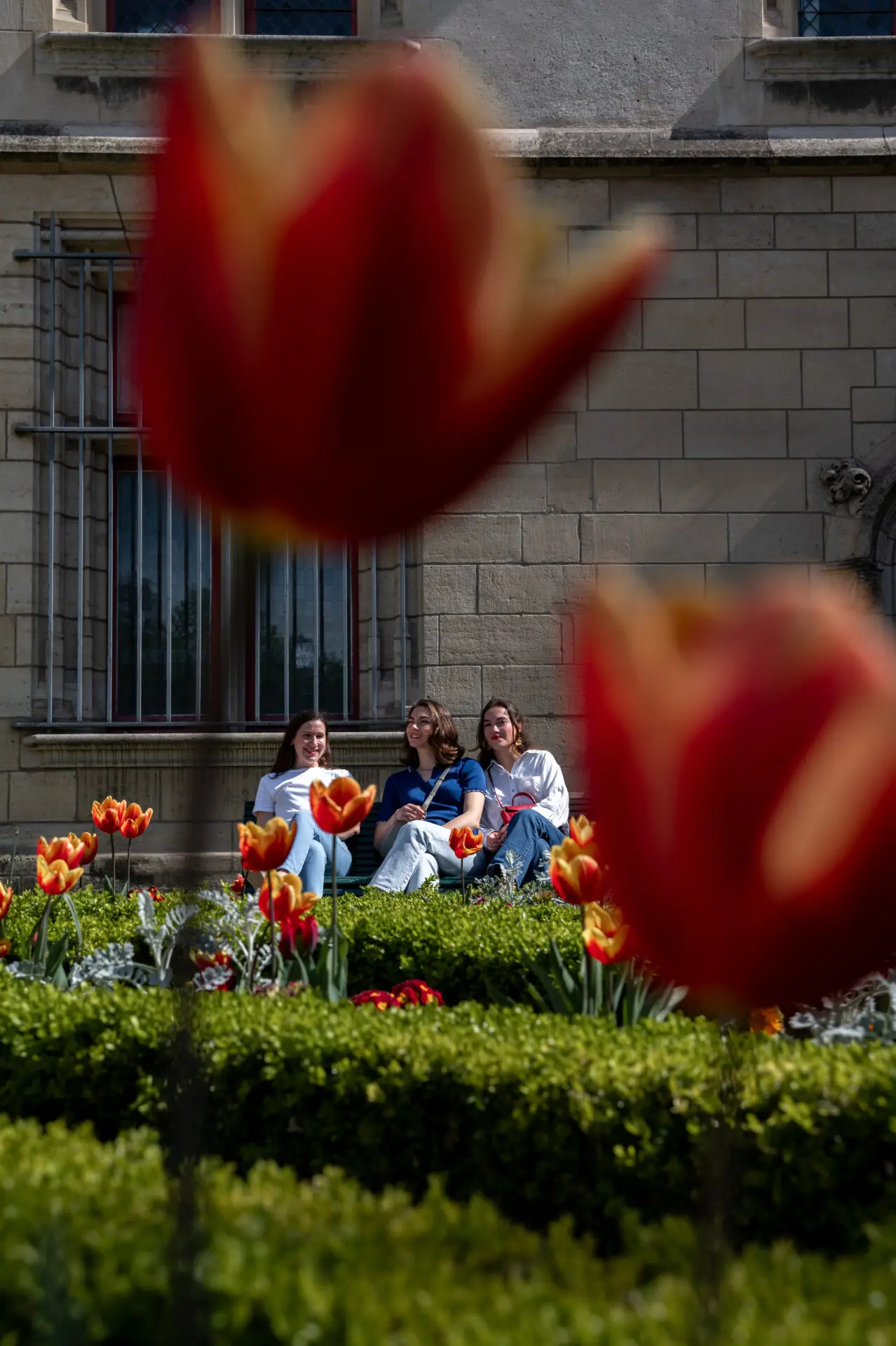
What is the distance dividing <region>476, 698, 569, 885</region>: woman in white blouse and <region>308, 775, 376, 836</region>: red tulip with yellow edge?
4.01 m

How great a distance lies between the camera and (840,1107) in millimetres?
2594

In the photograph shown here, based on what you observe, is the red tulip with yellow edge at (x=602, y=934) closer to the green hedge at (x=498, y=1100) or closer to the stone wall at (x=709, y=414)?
the green hedge at (x=498, y=1100)

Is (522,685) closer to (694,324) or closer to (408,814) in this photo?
(408,814)

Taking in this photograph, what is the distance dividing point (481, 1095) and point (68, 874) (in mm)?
1849

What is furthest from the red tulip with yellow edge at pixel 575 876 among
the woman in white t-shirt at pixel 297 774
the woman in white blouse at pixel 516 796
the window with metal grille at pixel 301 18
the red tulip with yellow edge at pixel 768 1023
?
the window with metal grille at pixel 301 18

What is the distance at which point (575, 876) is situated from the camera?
11.2ft

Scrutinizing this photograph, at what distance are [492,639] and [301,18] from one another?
16.6ft

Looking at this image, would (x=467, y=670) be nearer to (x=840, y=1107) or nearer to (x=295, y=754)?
(x=295, y=754)

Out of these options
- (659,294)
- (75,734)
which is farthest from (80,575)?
(659,294)

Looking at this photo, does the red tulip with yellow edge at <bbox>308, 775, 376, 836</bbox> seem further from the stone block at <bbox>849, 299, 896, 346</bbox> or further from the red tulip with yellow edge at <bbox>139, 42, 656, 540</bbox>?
the stone block at <bbox>849, 299, 896, 346</bbox>

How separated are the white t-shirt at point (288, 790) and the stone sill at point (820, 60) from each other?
20.7 feet

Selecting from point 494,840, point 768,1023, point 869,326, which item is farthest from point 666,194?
point 768,1023

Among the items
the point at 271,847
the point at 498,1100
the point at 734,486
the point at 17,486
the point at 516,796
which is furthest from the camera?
the point at 734,486

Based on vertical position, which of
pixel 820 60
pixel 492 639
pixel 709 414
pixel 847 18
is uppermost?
pixel 847 18
